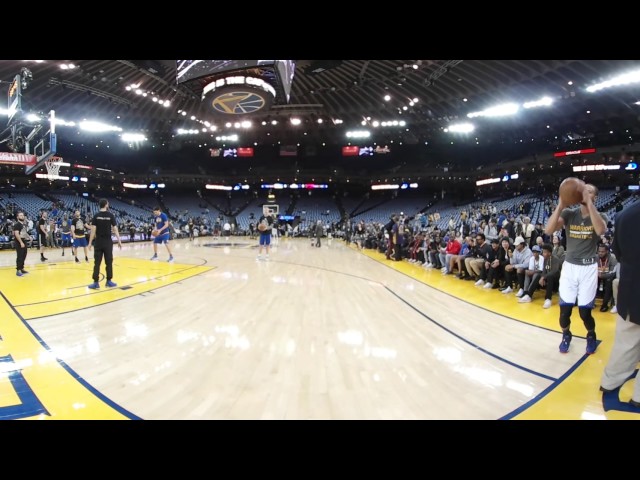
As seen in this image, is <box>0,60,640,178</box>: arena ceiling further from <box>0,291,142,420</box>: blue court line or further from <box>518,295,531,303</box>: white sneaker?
<box>518,295,531,303</box>: white sneaker

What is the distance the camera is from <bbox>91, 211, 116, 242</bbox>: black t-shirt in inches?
235

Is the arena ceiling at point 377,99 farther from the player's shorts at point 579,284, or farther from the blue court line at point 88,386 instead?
the player's shorts at point 579,284

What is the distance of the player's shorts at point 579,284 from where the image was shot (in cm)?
322

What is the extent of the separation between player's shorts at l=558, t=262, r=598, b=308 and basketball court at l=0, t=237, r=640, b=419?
0.58 m

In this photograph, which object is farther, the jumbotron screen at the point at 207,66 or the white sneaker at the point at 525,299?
the jumbotron screen at the point at 207,66

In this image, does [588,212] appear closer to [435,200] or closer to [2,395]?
[2,395]

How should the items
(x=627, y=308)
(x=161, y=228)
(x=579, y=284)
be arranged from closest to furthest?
(x=627, y=308) < (x=579, y=284) < (x=161, y=228)

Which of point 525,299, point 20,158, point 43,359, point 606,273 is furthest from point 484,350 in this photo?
point 20,158

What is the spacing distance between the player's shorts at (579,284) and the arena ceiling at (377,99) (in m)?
13.5

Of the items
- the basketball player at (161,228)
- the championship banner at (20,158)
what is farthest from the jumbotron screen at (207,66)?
the championship banner at (20,158)

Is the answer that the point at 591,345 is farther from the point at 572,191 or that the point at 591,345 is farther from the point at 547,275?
the point at 547,275

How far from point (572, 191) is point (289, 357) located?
311cm

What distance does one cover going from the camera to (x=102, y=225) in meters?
6.01
